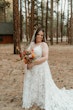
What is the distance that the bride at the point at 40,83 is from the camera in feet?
23.3

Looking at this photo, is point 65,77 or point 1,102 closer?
point 1,102

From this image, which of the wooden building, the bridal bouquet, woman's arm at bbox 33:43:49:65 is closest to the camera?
the bridal bouquet

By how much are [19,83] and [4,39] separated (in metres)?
42.8

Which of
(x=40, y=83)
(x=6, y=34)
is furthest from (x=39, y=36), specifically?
(x=6, y=34)

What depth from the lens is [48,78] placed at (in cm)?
721

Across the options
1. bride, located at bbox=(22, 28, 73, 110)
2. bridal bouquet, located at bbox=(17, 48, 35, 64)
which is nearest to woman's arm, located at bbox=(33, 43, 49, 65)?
bride, located at bbox=(22, 28, 73, 110)

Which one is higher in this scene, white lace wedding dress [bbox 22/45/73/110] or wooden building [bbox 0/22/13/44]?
white lace wedding dress [bbox 22/45/73/110]

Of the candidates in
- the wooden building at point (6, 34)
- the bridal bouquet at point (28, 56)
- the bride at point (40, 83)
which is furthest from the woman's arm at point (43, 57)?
the wooden building at point (6, 34)

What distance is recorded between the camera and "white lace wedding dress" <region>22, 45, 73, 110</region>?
23.4 ft

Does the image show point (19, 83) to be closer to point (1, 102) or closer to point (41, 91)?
point (1, 102)

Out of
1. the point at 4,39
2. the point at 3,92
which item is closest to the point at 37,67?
the point at 3,92

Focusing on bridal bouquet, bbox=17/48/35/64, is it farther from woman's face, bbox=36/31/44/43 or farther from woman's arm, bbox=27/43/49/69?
woman's face, bbox=36/31/44/43

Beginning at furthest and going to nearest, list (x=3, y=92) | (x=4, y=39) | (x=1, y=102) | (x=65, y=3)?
(x=65, y=3) < (x=4, y=39) < (x=3, y=92) < (x=1, y=102)

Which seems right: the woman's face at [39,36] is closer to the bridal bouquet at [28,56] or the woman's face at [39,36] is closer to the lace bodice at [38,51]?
the lace bodice at [38,51]
